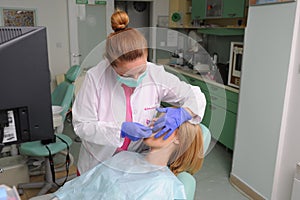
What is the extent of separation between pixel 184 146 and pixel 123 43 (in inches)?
20.4

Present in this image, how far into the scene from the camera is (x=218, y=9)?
3510 mm

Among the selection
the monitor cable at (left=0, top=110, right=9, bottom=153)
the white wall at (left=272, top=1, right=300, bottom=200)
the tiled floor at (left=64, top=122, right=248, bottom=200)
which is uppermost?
the monitor cable at (left=0, top=110, right=9, bottom=153)

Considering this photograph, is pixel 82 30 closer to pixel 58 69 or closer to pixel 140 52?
pixel 58 69

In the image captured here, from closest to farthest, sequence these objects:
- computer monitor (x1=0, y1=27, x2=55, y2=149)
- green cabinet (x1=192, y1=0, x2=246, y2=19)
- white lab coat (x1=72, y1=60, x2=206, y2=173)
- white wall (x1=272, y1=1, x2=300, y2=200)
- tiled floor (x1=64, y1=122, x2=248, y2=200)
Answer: computer monitor (x1=0, y1=27, x2=55, y2=149) → white lab coat (x1=72, y1=60, x2=206, y2=173) → white wall (x1=272, y1=1, x2=300, y2=200) → tiled floor (x1=64, y1=122, x2=248, y2=200) → green cabinet (x1=192, y1=0, x2=246, y2=19)

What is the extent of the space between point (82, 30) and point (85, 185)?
151 inches

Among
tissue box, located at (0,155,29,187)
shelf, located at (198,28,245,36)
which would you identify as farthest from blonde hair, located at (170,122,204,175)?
shelf, located at (198,28,245,36)

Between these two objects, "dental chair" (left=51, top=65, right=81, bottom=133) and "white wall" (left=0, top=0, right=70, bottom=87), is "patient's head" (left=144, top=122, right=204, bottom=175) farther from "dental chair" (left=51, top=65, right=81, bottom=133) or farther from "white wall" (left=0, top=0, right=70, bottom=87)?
"white wall" (left=0, top=0, right=70, bottom=87)

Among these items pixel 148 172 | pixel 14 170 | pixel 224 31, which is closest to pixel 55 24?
pixel 224 31

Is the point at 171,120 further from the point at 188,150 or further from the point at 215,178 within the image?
the point at 215,178

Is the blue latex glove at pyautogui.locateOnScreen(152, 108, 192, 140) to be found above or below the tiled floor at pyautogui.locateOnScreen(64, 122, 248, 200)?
above

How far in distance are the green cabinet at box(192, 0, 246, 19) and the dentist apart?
7.04 feet

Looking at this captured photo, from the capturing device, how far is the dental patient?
1.21m

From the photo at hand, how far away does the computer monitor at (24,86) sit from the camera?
658 millimetres

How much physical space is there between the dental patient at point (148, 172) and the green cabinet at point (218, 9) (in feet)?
7.62
